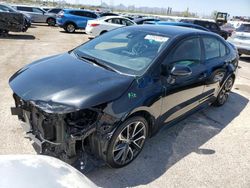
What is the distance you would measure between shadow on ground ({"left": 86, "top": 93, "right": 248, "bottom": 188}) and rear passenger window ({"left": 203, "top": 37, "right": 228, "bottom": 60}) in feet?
3.82

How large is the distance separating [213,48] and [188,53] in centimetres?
106

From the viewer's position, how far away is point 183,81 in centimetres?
404

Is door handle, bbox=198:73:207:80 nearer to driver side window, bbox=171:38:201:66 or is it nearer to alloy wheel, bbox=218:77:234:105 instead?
driver side window, bbox=171:38:201:66

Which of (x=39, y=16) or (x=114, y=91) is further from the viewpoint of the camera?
(x=39, y=16)

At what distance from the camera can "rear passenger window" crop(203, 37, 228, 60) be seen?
4750mm

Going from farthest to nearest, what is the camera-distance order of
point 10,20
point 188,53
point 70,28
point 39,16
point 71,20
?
point 39,16 < point 70,28 < point 71,20 < point 10,20 < point 188,53

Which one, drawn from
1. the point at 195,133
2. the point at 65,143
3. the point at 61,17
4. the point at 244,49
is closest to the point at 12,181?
the point at 65,143

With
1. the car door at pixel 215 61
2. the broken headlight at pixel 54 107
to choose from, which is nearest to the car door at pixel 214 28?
the car door at pixel 215 61

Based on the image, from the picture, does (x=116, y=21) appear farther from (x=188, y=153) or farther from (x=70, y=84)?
(x=70, y=84)

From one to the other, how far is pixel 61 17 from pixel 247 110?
15841 millimetres

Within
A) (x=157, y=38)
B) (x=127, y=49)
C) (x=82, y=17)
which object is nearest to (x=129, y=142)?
(x=127, y=49)

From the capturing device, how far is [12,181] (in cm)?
181

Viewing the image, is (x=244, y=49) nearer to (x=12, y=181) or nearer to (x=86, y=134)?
(x=86, y=134)

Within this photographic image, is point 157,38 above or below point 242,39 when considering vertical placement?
above
